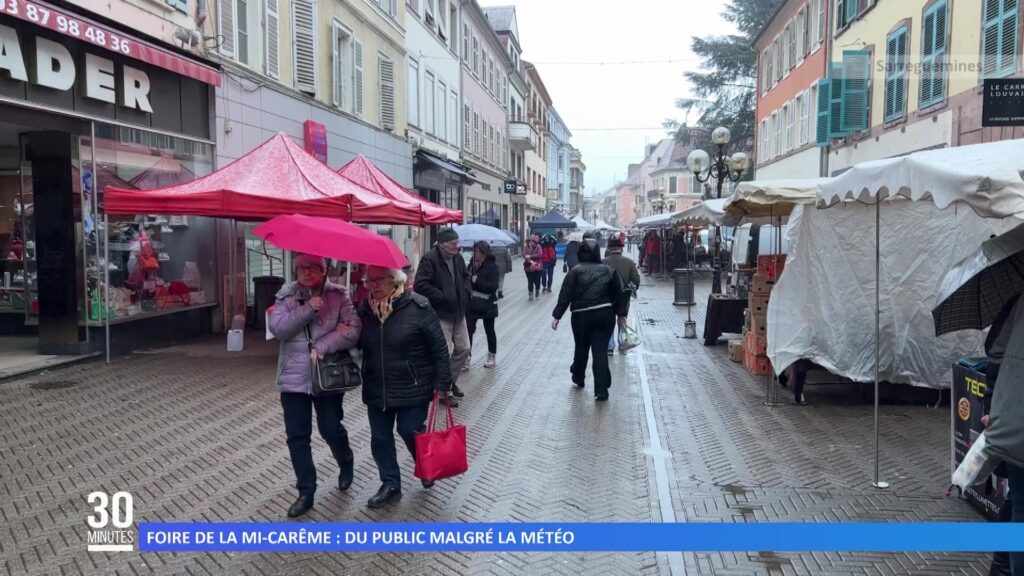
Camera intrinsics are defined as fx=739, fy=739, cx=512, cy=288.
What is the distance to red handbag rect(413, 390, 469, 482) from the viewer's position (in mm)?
4590

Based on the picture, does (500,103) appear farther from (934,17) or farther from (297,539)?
(297,539)

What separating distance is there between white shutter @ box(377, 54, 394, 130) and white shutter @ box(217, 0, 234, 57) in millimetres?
7644

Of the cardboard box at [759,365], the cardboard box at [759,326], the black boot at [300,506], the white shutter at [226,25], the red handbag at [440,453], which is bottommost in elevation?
the black boot at [300,506]

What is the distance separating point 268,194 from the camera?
9.58 meters

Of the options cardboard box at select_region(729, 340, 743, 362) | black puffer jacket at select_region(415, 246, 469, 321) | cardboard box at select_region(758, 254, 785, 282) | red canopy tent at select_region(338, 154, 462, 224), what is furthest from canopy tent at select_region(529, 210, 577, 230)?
black puffer jacket at select_region(415, 246, 469, 321)

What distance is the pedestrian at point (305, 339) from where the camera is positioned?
4.49 m

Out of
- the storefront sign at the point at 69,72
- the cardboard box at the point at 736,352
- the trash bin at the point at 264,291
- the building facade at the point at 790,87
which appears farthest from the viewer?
the building facade at the point at 790,87

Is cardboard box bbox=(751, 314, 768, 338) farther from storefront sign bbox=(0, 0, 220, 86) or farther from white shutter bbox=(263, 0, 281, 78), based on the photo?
white shutter bbox=(263, 0, 281, 78)

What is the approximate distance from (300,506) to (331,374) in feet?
3.00

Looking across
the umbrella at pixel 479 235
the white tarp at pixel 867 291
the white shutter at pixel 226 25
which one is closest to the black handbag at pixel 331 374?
the white tarp at pixel 867 291

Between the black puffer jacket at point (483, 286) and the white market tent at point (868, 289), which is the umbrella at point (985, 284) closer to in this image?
the white market tent at point (868, 289)

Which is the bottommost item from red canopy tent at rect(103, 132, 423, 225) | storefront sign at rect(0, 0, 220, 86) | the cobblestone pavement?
the cobblestone pavement

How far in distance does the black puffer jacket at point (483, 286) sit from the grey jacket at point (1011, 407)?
6674 mm

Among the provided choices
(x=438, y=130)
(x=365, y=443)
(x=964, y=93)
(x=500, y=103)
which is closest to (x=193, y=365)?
(x=365, y=443)
